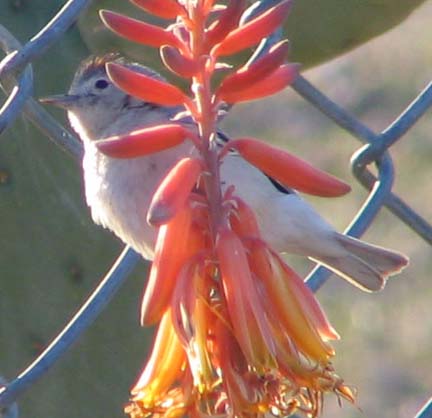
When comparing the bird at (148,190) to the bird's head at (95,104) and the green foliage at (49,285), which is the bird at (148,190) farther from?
the green foliage at (49,285)

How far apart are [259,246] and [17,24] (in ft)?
4.98

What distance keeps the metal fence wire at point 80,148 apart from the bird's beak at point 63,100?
116 mm

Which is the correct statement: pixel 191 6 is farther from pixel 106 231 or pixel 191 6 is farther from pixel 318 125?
pixel 318 125

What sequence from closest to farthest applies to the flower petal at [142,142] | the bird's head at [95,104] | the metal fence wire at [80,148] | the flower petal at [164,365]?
the flower petal at [142,142], the flower petal at [164,365], the metal fence wire at [80,148], the bird's head at [95,104]

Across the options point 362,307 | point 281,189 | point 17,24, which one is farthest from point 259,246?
point 362,307

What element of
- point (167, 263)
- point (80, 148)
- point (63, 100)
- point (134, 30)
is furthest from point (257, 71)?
point (63, 100)

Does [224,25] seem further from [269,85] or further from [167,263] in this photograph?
[167,263]

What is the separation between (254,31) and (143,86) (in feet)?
0.52

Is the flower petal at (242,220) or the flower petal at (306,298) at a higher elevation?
Answer: the flower petal at (242,220)

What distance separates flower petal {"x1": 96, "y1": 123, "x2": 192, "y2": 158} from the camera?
189 cm

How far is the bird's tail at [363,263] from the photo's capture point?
12.8ft

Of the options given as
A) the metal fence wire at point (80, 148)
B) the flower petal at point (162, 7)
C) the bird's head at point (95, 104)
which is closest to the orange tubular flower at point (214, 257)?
the flower petal at point (162, 7)

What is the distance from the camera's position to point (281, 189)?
4.13 m

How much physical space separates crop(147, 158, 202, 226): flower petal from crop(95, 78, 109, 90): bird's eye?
1955 mm
